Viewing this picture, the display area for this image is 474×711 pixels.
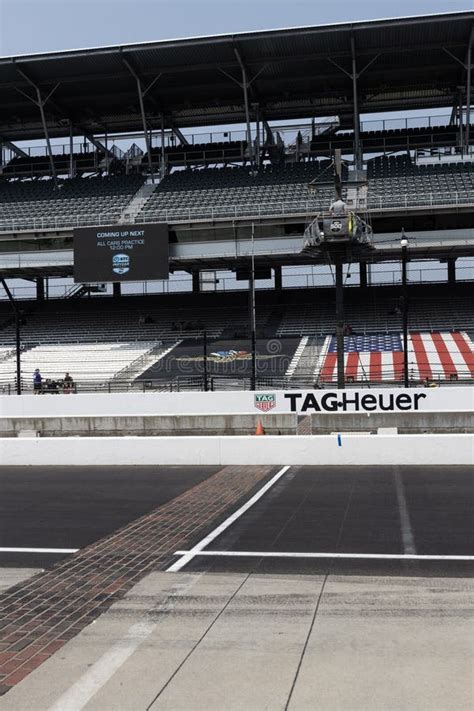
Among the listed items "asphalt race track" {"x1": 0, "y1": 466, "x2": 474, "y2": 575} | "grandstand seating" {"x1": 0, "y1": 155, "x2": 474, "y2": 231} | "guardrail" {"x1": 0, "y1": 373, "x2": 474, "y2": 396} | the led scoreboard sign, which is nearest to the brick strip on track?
"asphalt race track" {"x1": 0, "y1": 466, "x2": 474, "y2": 575}

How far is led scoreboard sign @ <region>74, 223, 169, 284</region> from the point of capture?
41719 mm

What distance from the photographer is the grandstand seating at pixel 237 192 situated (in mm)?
43219

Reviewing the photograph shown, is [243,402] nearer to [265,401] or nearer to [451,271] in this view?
[265,401]

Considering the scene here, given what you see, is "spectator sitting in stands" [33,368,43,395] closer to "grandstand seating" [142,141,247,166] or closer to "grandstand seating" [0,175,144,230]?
"grandstand seating" [0,175,144,230]

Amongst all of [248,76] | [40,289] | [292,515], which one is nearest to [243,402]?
[292,515]

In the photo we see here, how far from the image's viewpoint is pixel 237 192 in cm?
4591

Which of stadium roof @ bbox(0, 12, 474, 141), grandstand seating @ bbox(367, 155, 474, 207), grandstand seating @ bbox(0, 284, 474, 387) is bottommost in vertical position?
A: grandstand seating @ bbox(0, 284, 474, 387)

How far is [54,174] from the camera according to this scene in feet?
165

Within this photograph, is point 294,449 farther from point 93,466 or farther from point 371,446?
point 93,466

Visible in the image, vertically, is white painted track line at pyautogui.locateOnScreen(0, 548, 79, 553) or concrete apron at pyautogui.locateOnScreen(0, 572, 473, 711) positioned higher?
white painted track line at pyautogui.locateOnScreen(0, 548, 79, 553)

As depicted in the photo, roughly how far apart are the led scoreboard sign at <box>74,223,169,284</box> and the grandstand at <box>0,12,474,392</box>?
4.64 feet

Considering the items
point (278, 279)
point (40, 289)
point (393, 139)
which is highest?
point (393, 139)

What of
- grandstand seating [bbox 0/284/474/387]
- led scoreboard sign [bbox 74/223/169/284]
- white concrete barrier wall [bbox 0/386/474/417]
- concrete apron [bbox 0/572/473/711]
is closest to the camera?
concrete apron [bbox 0/572/473/711]

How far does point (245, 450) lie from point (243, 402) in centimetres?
1026
